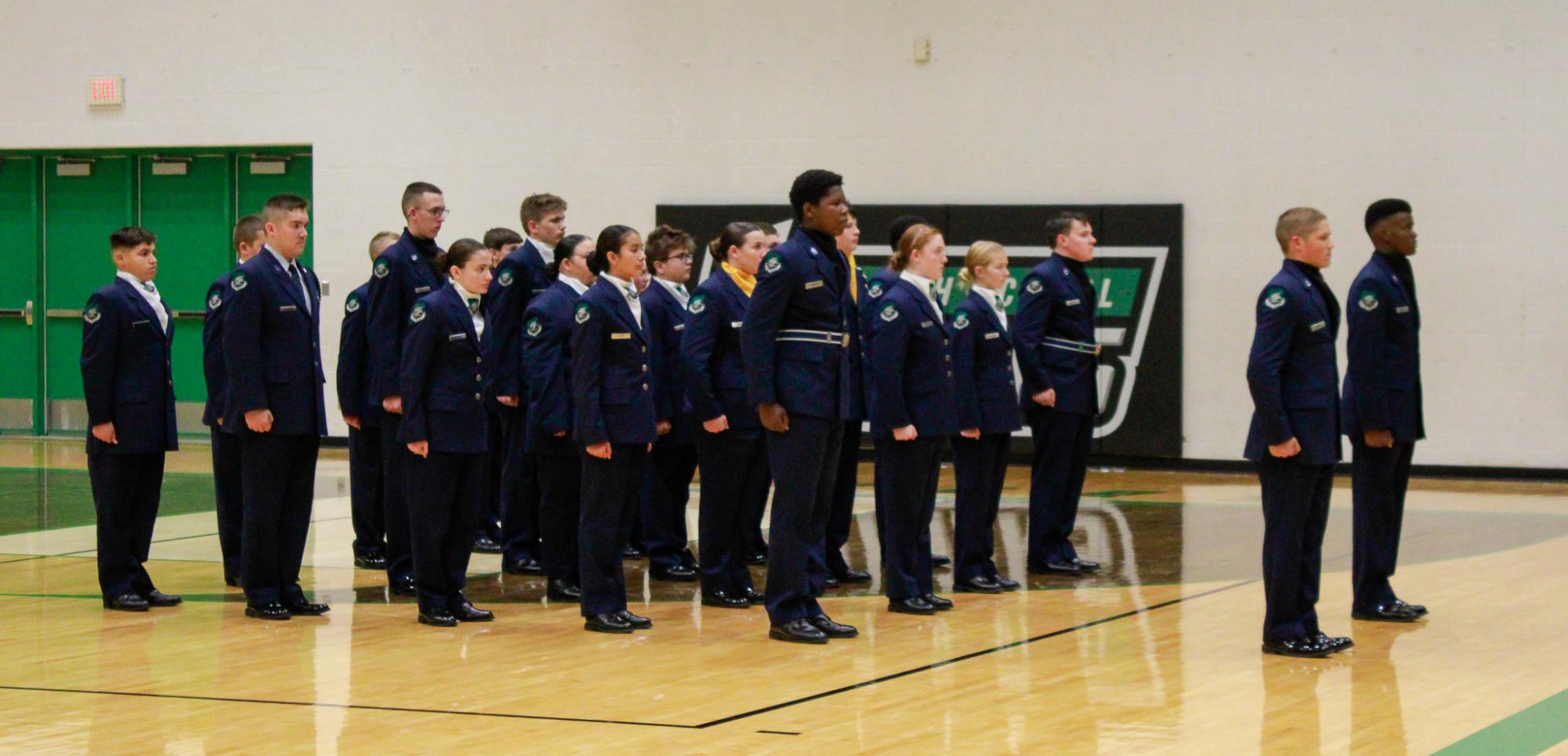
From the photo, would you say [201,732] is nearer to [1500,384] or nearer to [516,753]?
[516,753]

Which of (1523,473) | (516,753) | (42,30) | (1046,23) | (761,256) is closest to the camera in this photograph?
(516,753)

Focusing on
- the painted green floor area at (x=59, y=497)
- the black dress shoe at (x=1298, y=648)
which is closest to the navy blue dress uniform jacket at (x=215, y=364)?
the painted green floor area at (x=59, y=497)

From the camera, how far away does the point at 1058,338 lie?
9.58 meters

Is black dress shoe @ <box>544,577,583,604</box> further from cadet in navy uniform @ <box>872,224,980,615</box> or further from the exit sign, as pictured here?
Answer: the exit sign

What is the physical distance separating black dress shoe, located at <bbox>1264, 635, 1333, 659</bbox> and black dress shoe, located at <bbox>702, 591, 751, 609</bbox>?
2.40 m

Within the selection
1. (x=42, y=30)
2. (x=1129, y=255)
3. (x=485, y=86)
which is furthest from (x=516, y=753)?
(x=42, y=30)

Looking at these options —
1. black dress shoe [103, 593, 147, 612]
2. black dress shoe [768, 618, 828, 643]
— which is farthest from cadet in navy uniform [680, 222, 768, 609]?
black dress shoe [103, 593, 147, 612]

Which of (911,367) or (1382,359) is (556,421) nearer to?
(911,367)

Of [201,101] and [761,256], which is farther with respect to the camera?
[201,101]

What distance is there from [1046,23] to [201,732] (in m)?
11.1

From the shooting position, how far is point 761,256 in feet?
28.0

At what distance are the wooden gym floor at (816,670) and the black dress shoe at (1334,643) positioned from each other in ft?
0.24

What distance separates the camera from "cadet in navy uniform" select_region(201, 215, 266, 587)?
347 inches

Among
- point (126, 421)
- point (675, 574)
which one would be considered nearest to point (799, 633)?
point (675, 574)
